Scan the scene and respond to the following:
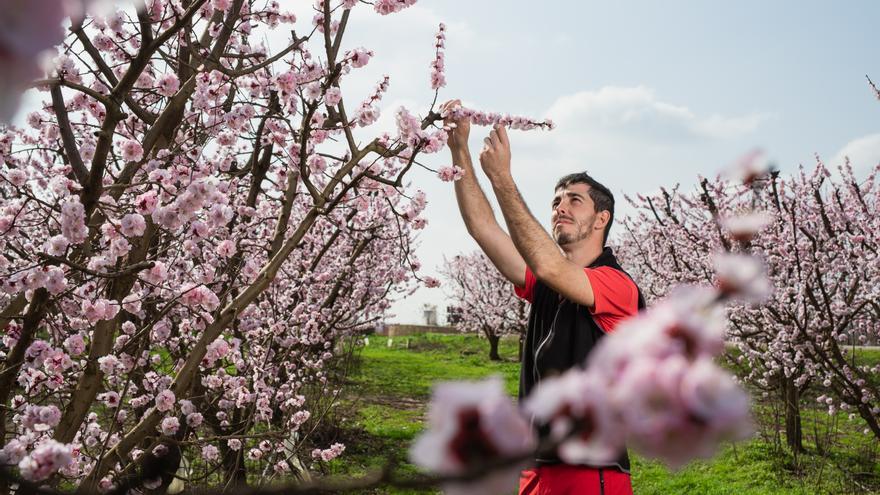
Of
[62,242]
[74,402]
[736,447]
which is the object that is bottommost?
[736,447]

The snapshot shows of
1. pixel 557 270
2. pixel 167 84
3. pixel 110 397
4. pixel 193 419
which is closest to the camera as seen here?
pixel 557 270

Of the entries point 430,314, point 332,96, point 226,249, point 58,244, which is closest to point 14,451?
point 58,244

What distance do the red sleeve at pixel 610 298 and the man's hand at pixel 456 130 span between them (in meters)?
1.15

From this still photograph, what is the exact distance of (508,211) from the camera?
2738 millimetres

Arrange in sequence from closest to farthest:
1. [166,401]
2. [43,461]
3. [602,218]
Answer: [43,461] → [166,401] → [602,218]

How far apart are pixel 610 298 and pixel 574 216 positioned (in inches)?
25.6

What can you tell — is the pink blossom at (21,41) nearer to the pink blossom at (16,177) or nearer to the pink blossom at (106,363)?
the pink blossom at (106,363)

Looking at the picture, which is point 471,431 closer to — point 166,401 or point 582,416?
point 582,416

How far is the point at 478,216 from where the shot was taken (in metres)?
3.58

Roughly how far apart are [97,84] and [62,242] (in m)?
1.48

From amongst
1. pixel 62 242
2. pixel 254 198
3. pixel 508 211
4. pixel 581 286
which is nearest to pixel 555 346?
pixel 581 286

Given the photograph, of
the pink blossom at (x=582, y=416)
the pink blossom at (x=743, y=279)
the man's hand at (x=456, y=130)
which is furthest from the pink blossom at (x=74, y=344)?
the pink blossom at (x=743, y=279)

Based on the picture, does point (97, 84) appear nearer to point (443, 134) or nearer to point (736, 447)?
point (443, 134)

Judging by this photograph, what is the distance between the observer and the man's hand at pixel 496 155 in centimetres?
299
